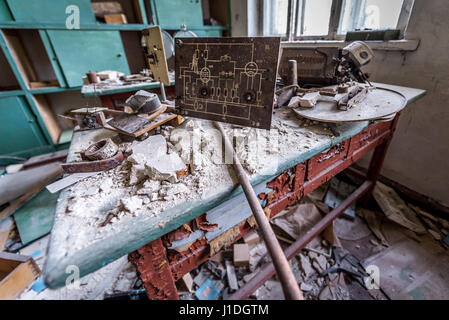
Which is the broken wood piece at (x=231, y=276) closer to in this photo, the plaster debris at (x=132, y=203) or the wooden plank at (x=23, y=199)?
the plaster debris at (x=132, y=203)

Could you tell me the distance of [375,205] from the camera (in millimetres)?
1854

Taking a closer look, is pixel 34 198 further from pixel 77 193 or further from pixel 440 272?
pixel 440 272

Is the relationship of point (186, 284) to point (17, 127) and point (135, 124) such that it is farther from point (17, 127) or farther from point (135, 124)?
point (17, 127)

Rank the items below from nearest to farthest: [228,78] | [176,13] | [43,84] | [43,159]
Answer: [228,78]
[43,159]
[43,84]
[176,13]

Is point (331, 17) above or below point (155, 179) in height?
above

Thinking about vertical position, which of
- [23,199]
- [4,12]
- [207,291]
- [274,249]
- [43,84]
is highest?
[4,12]

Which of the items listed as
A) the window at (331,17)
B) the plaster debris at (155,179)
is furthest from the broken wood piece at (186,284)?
the window at (331,17)

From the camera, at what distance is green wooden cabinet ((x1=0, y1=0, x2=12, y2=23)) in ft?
6.68

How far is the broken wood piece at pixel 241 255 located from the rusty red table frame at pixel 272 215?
36cm

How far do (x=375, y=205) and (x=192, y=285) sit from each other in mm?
1732

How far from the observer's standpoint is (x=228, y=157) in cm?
72

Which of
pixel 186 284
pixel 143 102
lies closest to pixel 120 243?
pixel 143 102

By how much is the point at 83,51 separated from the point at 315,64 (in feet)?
8.64

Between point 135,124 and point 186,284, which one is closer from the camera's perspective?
point 135,124
